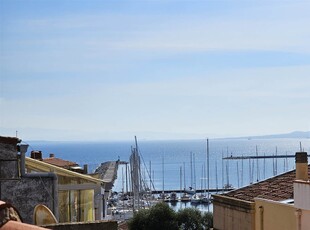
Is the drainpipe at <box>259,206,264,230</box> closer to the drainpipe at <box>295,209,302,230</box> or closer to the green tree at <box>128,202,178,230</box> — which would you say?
the drainpipe at <box>295,209,302,230</box>

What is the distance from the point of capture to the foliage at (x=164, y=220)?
5066 cm

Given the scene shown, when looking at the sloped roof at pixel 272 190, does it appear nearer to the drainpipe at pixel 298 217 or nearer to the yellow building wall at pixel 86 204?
the drainpipe at pixel 298 217

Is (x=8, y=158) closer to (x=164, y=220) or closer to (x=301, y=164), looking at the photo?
(x=301, y=164)

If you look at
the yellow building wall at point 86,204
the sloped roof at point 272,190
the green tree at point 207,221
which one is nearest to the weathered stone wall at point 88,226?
the sloped roof at point 272,190

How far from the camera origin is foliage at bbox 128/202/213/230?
5066 centimetres

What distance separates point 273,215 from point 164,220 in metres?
36.8

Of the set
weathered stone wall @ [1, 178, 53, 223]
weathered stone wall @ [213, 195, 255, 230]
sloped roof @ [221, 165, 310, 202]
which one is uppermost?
weathered stone wall @ [1, 178, 53, 223]

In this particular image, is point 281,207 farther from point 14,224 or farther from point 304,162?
point 14,224

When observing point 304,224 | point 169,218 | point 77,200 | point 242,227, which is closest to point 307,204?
point 304,224

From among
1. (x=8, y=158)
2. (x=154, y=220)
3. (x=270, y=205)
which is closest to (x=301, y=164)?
(x=270, y=205)

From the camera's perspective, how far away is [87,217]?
774 inches

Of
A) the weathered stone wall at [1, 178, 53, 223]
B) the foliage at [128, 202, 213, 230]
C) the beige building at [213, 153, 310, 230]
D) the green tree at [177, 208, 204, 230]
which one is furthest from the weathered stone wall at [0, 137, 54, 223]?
the green tree at [177, 208, 204, 230]

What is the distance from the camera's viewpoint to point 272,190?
17.5 m

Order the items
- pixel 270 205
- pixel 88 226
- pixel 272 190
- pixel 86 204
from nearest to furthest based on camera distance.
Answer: pixel 88 226, pixel 270 205, pixel 272 190, pixel 86 204
